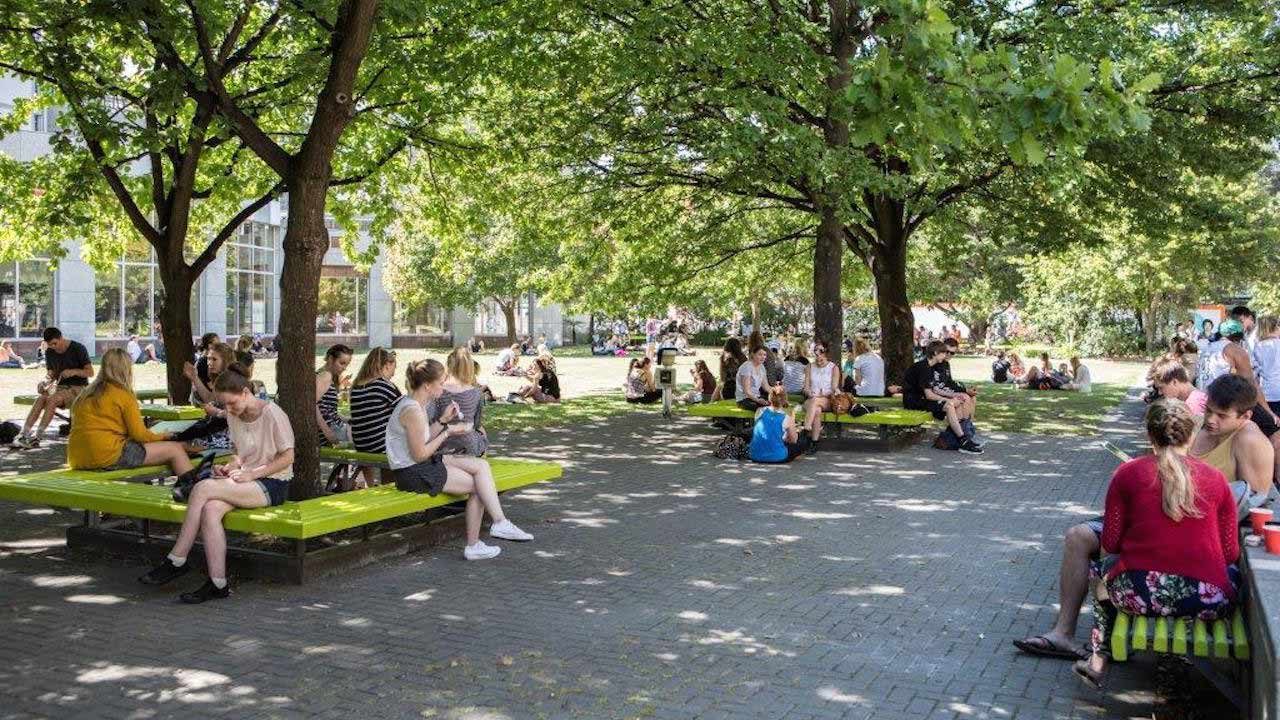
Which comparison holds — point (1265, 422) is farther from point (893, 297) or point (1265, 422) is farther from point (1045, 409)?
point (893, 297)

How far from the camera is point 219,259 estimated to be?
40.7 metres

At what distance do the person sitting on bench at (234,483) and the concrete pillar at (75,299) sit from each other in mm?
31346

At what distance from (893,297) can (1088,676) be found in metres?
16.8

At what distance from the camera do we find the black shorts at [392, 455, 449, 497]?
7750mm

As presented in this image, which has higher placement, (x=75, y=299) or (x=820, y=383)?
(x=75, y=299)

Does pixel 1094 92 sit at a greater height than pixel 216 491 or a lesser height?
greater

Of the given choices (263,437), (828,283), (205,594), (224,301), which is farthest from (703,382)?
(224,301)

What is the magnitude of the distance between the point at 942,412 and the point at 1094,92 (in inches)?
379

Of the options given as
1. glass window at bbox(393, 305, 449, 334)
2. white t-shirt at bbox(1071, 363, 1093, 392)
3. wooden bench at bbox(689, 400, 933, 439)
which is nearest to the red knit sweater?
wooden bench at bbox(689, 400, 933, 439)

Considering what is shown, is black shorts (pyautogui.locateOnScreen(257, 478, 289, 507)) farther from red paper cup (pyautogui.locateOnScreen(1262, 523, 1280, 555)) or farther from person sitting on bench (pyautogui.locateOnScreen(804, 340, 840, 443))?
person sitting on bench (pyautogui.locateOnScreen(804, 340, 840, 443))

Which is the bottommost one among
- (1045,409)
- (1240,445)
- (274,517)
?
(1045,409)

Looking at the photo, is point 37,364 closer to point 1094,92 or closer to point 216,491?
point 216,491

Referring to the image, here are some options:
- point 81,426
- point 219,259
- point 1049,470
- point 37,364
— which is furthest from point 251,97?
point 219,259

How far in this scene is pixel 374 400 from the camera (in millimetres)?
9352
